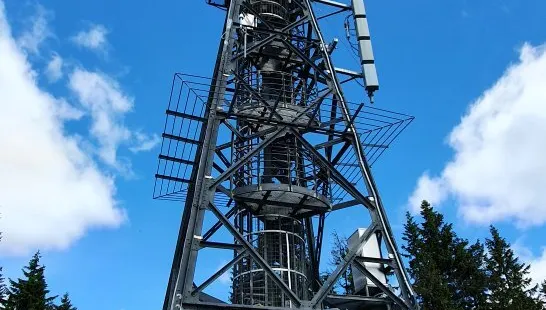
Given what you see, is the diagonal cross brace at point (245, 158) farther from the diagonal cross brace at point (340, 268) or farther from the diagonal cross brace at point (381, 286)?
the diagonal cross brace at point (381, 286)

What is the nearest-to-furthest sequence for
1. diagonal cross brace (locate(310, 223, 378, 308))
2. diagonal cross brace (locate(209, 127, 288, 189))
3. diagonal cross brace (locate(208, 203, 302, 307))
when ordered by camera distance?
1. diagonal cross brace (locate(208, 203, 302, 307))
2. diagonal cross brace (locate(310, 223, 378, 308))
3. diagonal cross brace (locate(209, 127, 288, 189))

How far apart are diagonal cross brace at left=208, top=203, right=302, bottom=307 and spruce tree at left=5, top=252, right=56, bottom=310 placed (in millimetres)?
20074

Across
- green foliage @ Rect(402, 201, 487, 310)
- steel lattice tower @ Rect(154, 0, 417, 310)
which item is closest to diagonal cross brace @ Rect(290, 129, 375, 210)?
steel lattice tower @ Rect(154, 0, 417, 310)

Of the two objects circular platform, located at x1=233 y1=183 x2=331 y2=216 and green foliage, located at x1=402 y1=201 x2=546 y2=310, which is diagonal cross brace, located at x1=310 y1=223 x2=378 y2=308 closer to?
circular platform, located at x1=233 y1=183 x2=331 y2=216

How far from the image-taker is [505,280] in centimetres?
3338

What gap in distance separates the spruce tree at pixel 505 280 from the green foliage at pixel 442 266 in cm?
66

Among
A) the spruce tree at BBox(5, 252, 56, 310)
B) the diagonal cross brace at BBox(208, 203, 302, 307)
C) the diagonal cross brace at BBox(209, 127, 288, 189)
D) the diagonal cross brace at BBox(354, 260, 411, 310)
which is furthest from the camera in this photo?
the spruce tree at BBox(5, 252, 56, 310)

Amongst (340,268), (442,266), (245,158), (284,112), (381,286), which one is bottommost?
(381,286)

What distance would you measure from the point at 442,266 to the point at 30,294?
24.5 metres

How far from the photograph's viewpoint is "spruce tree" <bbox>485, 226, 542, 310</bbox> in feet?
99.1

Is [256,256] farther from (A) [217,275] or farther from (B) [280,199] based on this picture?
(B) [280,199]

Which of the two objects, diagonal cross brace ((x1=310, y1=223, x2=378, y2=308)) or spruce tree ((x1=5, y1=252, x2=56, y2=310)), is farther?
spruce tree ((x1=5, y1=252, x2=56, y2=310))

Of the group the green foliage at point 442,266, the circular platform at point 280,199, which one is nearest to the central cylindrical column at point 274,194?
the circular platform at point 280,199

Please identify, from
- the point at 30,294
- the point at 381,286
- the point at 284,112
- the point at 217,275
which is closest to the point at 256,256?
the point at 217,275
